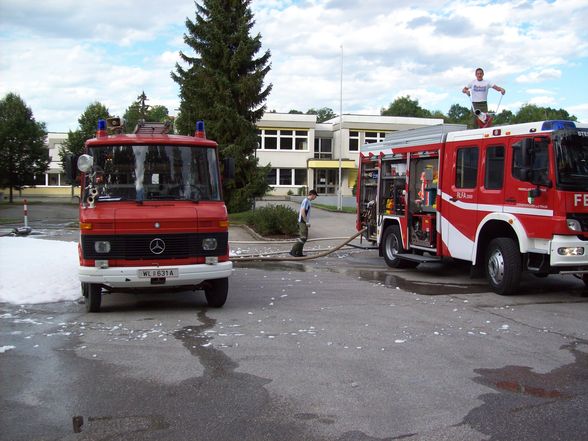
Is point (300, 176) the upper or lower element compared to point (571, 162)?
upper

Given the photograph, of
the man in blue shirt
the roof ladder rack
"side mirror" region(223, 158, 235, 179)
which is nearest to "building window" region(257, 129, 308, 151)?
the man in blue shirt

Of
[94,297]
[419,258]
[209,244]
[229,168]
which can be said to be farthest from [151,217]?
[419,258]

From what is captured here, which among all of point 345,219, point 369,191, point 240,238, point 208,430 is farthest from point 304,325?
point 345,219

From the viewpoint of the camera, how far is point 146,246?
806 cm

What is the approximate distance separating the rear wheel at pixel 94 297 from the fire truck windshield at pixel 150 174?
1269 mm

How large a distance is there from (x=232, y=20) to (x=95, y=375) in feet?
81.8

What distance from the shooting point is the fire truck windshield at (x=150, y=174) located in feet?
28.1

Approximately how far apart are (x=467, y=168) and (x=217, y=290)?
5558mm

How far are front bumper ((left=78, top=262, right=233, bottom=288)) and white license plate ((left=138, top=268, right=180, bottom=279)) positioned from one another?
28mm

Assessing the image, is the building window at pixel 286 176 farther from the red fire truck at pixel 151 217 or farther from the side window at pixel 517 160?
the red fire truck at pixel 151 217

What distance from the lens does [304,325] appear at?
773 centimetres

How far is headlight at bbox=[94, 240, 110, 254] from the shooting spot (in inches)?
313

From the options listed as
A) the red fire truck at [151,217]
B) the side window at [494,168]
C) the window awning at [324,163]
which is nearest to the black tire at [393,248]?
the side window at [494,168]

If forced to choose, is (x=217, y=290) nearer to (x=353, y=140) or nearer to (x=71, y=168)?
(x=71, y=168)
